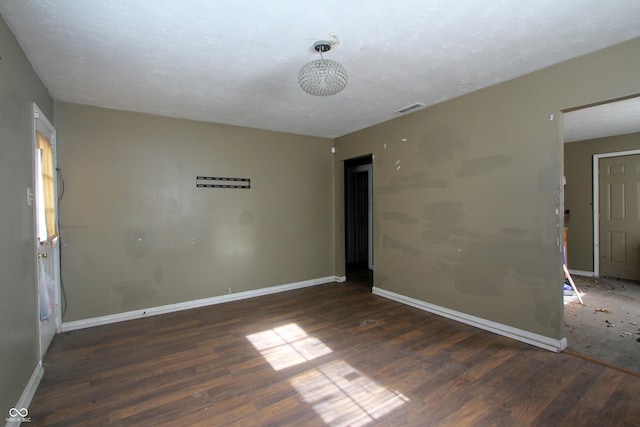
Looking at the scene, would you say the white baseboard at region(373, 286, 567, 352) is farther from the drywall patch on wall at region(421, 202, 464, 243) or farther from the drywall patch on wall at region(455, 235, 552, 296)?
the drywall patch on wall at region(421, 202, 464, 243)

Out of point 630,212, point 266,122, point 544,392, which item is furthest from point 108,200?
Result: point 630,212

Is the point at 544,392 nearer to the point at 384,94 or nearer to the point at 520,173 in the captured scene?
the point at 520,173

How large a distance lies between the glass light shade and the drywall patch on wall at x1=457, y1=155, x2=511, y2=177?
184 centimetres

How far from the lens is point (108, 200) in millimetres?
3473

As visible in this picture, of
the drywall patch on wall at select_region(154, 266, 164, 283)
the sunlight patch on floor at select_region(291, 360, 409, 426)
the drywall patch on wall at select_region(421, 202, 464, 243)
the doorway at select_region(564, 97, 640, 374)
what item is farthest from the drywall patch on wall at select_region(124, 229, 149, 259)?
the doorway at select_region(564, 97, 640, 374)

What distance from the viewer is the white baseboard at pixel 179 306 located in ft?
10.9

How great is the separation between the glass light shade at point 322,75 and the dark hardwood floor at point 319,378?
86.1 inches

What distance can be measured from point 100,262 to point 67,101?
71.1 inches

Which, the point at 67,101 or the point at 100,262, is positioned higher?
the point at 67,101

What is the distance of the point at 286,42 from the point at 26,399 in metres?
3.00

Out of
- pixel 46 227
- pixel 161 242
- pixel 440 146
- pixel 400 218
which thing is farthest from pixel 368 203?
pixel 46 227

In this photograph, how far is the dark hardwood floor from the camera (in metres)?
1.88

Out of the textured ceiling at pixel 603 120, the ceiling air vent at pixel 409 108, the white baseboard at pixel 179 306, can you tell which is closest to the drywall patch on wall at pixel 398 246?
the white baseboard at pixel 179 306

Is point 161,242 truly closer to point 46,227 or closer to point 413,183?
point 46,227
